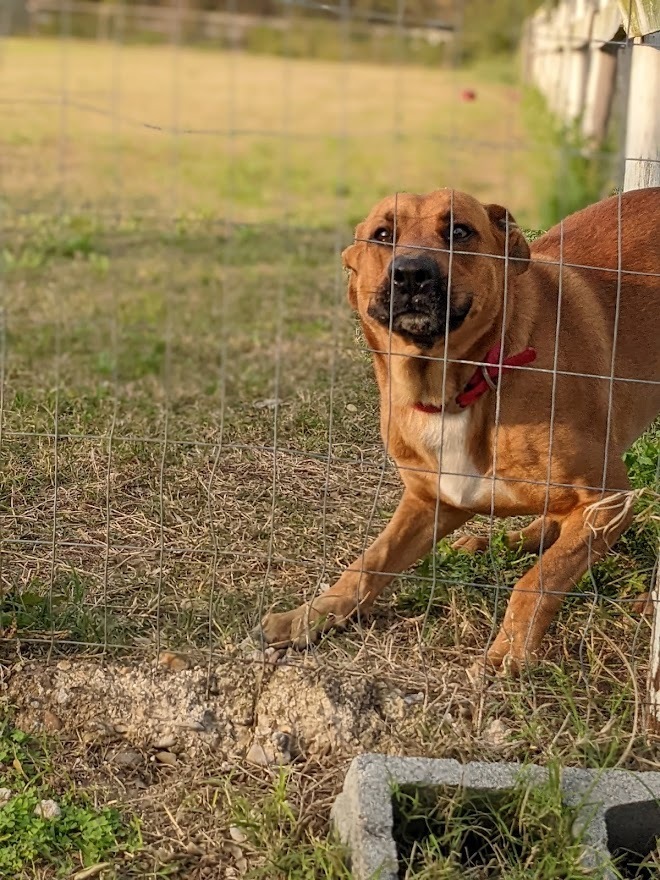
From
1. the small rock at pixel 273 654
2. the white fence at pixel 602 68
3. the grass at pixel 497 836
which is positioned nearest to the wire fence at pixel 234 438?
the small rock at pixel 273 654

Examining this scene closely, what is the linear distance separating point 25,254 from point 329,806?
5045 mm

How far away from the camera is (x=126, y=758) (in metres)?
2.82

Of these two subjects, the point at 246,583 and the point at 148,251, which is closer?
the point at 246,583

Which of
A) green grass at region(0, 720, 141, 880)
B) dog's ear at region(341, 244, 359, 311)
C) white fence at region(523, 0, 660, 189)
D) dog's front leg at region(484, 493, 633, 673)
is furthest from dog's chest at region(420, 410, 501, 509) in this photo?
green grass at region(0, 720, 141, 880)

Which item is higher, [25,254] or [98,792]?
[25,254]

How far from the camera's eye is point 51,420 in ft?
14.5

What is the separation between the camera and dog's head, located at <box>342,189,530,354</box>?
2.96 m

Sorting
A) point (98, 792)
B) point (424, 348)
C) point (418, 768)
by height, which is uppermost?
point (424, 348)

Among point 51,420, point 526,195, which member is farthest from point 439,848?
point 526,195

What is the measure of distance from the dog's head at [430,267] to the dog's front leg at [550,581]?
591 millimetres

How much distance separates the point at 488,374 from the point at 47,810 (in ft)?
5.10

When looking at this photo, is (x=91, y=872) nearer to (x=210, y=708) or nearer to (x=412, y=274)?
(x=210, y=708)

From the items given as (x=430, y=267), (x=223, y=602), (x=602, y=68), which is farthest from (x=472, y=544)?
(x=602, y=68)

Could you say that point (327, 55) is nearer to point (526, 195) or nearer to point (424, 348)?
point (526, 195)
